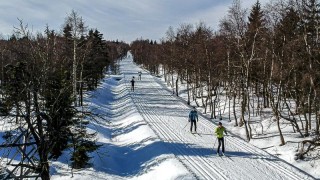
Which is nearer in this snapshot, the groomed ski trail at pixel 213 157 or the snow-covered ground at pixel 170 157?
the groomed ski trail at pixel 213 157

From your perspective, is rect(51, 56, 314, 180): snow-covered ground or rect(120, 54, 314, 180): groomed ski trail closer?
rect(120, 54, 314, 180): groomed ski trail

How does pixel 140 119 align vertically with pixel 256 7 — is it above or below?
below

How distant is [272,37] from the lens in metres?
24.0

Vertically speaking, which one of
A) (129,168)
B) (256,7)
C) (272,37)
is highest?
(256,7)

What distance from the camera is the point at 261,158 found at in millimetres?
19266

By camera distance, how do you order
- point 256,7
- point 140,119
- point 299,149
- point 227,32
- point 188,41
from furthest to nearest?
point 188,41, point 256,7, point 140,119, point 227,32, point 299,149

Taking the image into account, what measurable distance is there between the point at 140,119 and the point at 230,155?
41.5ft

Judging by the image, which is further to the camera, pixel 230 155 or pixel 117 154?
pixel 117 154

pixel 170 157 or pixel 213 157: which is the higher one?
pixel 170 157

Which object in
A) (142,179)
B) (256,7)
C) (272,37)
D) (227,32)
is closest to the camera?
(142,179)

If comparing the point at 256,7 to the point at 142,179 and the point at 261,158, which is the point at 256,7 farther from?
the point at 142,179

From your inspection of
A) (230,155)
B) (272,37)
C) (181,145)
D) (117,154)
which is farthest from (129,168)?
(272,37)

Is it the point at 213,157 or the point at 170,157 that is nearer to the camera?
the point at 170,157

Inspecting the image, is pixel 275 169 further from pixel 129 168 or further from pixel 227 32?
pixel 227 32
